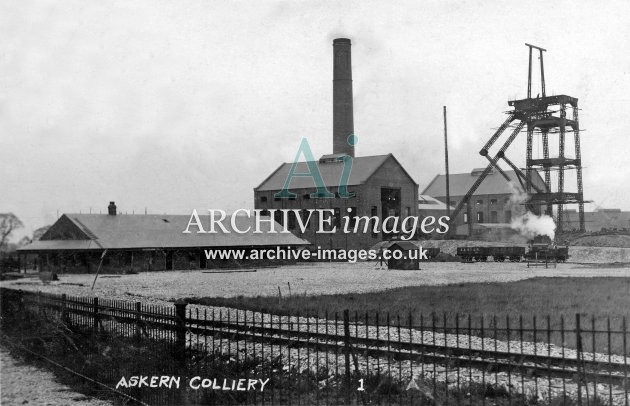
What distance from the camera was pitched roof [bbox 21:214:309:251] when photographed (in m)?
43.8

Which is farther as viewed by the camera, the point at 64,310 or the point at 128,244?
→ the point at 128,244

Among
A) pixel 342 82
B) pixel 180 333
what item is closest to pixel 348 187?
pixel 342 82

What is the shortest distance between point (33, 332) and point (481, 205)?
77.2m

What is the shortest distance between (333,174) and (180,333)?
53.5 m

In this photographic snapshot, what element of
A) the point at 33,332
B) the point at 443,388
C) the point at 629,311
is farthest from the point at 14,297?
the point at 629,311

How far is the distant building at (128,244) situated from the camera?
142ft

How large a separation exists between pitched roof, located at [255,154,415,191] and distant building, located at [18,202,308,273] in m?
13.1

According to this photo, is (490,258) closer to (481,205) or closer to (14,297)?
(481,205)

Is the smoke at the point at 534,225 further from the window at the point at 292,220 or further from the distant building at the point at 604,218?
the distant building at the point at 604,218

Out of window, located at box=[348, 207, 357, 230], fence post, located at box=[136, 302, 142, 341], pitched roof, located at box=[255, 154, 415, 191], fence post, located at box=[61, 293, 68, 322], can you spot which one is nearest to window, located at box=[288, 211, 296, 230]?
pitched roof, located at box=[255, 154, 415, 191]

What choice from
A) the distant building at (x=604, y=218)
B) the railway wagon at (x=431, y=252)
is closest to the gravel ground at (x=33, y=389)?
the railway wagon at (x=431, y=252)

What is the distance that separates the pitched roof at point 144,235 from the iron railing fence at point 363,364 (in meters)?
32.3

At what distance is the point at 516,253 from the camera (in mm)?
46812

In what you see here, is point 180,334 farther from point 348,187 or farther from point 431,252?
point 348,187
